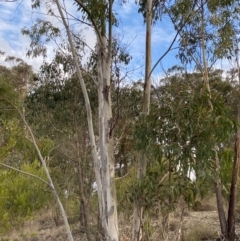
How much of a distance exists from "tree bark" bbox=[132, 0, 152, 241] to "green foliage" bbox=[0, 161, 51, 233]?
415cm

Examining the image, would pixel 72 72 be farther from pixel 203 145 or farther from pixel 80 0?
pixel 203 145

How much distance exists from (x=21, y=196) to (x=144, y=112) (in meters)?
5.51

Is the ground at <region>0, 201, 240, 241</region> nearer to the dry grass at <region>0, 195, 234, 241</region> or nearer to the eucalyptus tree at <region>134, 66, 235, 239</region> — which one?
the dry grass at <region>0, 195, 234, 241</region>

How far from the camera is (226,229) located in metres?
10.1

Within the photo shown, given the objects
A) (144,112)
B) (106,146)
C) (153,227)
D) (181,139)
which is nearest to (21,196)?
(153,227)

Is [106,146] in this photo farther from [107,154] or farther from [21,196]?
[21,196]

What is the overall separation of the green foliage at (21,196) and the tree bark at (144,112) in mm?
4154

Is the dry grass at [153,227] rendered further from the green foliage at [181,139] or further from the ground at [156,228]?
the green foliage at [181,139]

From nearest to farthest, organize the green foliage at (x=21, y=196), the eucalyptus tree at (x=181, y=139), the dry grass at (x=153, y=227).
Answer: the eucalyptus tree at (x=181, y=139), the dry grass at (x=153, y=227), the green foliage at (x=21, y=196)

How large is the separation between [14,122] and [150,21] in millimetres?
3179

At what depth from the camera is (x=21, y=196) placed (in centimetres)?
1105

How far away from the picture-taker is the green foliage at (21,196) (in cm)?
1025

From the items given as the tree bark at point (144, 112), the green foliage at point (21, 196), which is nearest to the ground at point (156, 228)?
the green foliage at point (21, 196)

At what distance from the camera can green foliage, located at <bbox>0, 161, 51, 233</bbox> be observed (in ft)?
33.6
